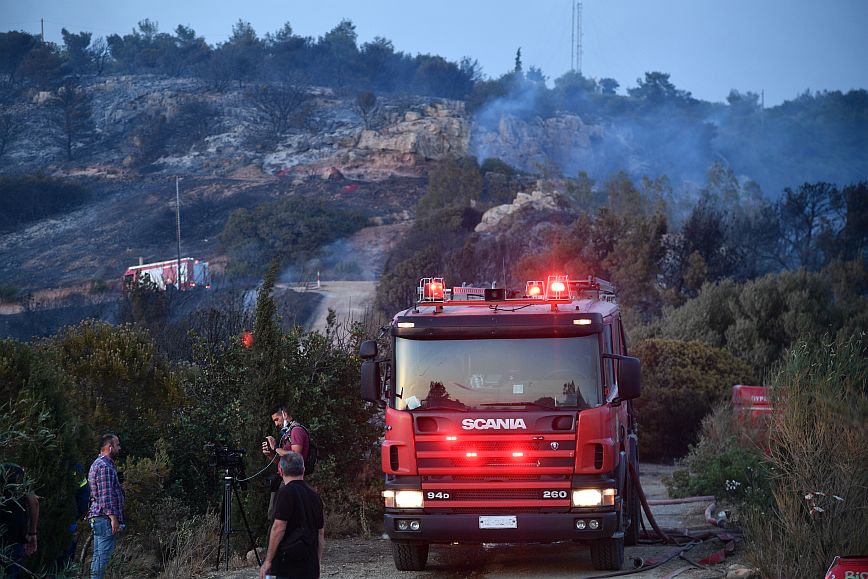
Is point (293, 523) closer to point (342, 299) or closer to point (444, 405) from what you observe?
point (444, 405)

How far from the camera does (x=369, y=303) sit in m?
55.9

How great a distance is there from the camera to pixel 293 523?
867cm

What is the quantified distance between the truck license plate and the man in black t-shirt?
3.11 metres

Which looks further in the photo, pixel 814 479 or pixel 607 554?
pixel 607 554

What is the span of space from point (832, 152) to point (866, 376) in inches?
5127

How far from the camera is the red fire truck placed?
38.0ft

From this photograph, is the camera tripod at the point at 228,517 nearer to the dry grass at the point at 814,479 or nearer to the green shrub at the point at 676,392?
the dry grass at the point at 814,479

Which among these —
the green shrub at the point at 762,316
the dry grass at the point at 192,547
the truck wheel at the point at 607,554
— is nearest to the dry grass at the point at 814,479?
the truck wheel at the point at 607,554

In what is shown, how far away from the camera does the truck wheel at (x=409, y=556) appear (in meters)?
12.8

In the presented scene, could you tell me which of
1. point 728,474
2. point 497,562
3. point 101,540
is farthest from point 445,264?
point 101,540

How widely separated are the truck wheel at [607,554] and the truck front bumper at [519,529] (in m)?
0.38

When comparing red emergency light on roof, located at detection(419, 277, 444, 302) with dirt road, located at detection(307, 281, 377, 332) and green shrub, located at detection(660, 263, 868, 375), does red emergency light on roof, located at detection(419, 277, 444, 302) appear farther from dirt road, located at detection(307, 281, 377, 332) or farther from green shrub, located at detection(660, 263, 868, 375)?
dirt road, located at detection(307, 281, 377, 332)

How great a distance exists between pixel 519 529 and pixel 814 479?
2926 millimetres

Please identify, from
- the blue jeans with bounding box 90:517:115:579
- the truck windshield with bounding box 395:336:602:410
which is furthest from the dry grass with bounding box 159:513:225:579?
the truck windshield with bounding box 395:336:602:410
